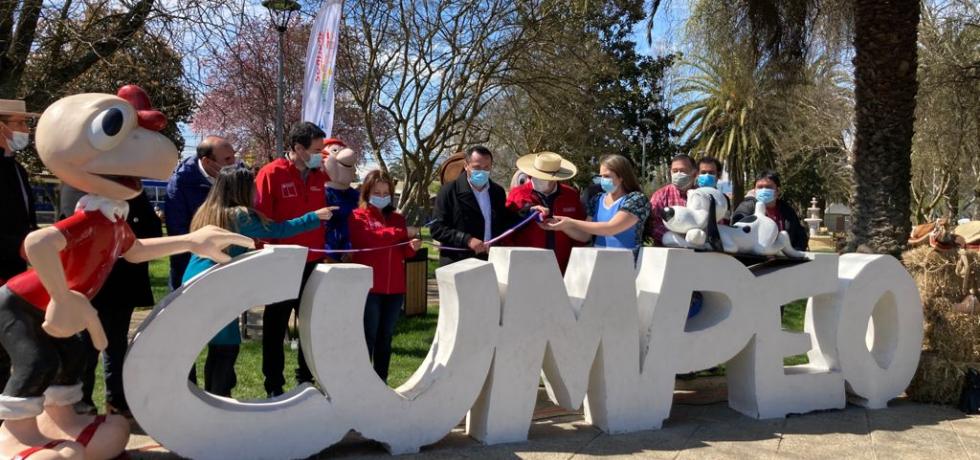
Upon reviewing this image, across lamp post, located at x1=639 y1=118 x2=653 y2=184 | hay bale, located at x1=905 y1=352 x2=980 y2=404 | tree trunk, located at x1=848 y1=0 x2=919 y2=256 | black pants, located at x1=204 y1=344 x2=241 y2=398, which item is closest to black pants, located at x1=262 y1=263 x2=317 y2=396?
black pants, located at x1=204 y1=344 x2=241 y2=398

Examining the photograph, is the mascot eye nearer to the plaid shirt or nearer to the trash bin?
the plaid shirt

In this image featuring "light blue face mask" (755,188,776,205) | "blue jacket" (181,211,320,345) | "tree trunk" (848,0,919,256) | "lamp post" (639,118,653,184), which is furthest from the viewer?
"lamp post" (639,118,653,184)

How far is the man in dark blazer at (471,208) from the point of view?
554 centimetres

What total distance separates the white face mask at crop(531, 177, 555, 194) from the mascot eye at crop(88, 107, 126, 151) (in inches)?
121

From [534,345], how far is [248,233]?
1792 mm

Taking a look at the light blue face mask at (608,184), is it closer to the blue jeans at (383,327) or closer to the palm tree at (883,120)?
the blue jeans at (383,327)

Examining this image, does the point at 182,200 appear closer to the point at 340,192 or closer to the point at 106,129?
the point at 340,192

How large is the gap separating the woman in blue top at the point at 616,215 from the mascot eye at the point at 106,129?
2841 mm

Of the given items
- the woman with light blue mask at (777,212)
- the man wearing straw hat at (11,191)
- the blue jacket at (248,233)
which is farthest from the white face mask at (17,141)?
the woman with light blue mask at (777,212)

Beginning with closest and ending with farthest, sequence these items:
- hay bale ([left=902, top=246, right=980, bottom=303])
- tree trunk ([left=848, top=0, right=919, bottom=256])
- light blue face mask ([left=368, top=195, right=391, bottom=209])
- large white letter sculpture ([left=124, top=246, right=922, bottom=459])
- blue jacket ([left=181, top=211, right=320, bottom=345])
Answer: large white letter sculpture ([left=124, top=246, right=922, bottom=459]) → blue jacket ([left=181, top=211, right=320, bottom=345]) → light blue face mask ([left=368, top=195, right=391, bottom=209]) → hay bale ([left=902, top=246, right=980, bottom=303]) → tree trunk ([left=848, top=0, right=919, bottom=256])

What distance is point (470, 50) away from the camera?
14.2 m

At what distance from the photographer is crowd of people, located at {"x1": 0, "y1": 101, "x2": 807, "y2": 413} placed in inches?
165

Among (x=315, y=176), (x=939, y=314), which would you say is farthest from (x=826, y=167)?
(x=315, y=176)

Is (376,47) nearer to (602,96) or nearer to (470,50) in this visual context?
(470,50)
